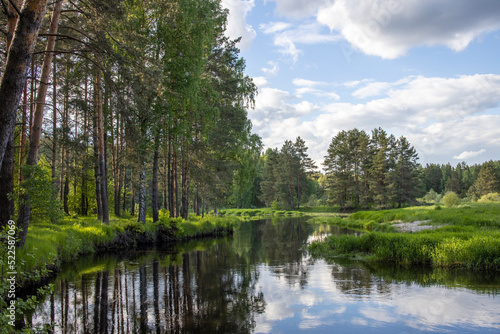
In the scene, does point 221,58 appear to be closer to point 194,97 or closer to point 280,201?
point 194,97

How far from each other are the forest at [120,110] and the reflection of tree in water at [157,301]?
2.60m

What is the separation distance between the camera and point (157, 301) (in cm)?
834

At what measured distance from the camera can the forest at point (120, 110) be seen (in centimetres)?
893

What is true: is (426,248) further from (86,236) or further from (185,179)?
(185,179)

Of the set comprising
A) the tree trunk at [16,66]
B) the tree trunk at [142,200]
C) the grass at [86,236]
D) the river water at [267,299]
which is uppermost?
the tree trunk at [16,66]

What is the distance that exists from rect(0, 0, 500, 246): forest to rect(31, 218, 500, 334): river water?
9.70 ft

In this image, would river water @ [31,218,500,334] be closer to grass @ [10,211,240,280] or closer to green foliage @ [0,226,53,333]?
grass @ [10,211,240,280]

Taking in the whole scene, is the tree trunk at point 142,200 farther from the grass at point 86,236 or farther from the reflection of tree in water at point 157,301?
the reflection of tree in water at point 157,301

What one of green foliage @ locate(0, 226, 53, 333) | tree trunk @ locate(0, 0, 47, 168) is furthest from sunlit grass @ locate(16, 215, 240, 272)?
tree trunk @ locate(0, 0, 47, 168)

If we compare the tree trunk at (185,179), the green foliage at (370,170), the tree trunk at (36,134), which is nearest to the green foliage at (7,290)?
the tree trunk at (36,134)

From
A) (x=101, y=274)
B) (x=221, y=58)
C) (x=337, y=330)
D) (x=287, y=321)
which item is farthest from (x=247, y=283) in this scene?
(x=221, y=58)

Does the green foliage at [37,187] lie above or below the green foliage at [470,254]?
above

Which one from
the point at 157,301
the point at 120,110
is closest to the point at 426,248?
the point at 157,301

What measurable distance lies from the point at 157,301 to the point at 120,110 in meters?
7.39
